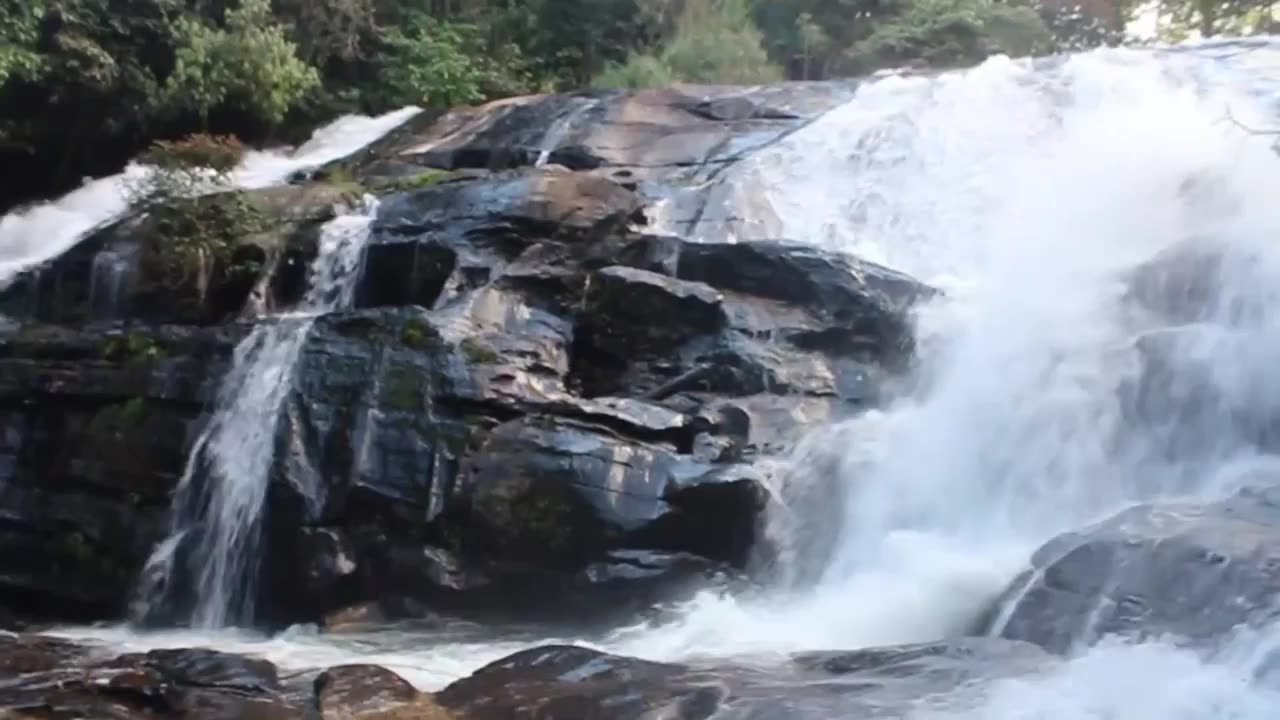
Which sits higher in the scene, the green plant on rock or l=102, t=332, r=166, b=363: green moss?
the green plant on rock

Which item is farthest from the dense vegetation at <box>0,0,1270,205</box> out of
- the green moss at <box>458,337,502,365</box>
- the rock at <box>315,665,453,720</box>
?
the rock at <box>315,665,453,720</box>

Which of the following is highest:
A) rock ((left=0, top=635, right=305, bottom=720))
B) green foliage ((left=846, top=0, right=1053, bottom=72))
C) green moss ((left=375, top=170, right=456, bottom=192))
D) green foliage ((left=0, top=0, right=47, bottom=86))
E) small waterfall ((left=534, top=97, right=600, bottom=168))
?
green foliage ((left=846, top=0, right=1053, bottom=72))

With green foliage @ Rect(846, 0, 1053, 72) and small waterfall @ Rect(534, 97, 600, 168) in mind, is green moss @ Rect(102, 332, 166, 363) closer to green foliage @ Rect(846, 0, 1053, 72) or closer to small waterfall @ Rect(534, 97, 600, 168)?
small waterfall @ Rect(534, 97, 600, 168)

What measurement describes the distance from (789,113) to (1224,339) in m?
7.17

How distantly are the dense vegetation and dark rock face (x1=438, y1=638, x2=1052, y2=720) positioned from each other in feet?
30.8

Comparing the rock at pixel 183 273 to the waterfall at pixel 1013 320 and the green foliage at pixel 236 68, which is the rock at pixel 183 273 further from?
the waterfall at pixel 1013 320

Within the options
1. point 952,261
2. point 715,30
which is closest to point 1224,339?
point 952,261

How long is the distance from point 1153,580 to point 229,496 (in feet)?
20.9

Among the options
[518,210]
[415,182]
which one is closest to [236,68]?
[415,182]

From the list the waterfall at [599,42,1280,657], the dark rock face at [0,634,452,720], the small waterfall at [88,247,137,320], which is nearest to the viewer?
the dark rock face at [0,634,452,720]

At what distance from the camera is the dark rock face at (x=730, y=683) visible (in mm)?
5738

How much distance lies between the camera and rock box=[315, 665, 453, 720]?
585cm

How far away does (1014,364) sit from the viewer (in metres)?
10.2

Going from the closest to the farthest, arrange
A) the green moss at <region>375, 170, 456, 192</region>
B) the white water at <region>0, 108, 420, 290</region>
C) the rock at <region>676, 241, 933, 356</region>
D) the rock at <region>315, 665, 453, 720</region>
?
1. the rock at <region>315, 665, 453, 720</region>
2. the rock at <region>676, 241, 933, 356</region>
3. the green moss at <region>375, 170, 456, 192</region>
4. the white water at <region>0, 108, 420, 290</region>
